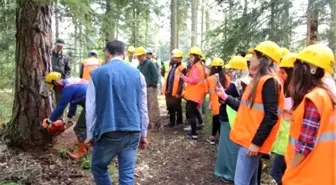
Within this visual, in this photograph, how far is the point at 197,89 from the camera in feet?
29.5

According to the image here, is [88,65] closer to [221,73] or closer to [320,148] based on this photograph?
[221,73]

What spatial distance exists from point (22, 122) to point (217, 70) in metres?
4.15

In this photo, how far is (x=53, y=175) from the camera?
5.46m

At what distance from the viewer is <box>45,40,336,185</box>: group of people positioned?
8.43 feet

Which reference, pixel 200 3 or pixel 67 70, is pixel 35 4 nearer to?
pixel 67 70

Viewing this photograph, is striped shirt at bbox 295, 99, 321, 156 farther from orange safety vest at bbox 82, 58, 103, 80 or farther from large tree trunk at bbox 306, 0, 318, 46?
large tree trunk at bbox 306, 0, 318, 46

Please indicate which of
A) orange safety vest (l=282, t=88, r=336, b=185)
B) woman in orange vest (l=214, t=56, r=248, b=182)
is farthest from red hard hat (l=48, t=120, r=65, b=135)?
orange safety vest (l=282, t=88, r=336, b=185)

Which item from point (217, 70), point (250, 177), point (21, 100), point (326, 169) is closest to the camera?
point (326, 169)

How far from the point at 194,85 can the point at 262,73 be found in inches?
210

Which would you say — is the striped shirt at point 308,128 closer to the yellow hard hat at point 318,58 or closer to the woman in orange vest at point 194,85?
the yellow hard hat at point 318,58

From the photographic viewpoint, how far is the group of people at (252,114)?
2570 mm

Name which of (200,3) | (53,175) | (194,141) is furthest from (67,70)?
(200,3)

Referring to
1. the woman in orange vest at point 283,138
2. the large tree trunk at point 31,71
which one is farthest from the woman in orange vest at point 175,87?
the woman in orange vest at point 283,138

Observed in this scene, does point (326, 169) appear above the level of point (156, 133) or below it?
above
